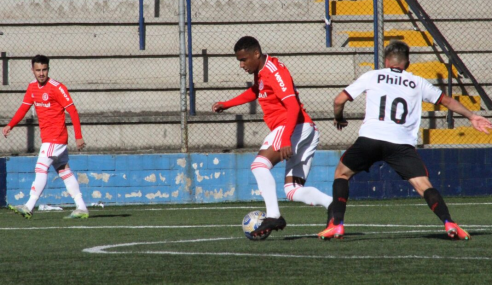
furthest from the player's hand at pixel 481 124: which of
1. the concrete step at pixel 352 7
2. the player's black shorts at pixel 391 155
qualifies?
the concrete step at pixel 352 7

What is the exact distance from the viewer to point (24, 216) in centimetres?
1198

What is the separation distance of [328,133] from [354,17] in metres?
3.22

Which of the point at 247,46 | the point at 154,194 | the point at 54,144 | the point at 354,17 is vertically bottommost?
the point at 154,194

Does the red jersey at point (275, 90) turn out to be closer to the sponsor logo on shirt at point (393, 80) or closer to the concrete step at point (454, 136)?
the sponsor logo on shirt at point (393, 80)

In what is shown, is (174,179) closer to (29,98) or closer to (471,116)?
(29,98)

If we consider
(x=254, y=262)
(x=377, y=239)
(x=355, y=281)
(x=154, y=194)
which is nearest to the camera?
(x=355, y=281)

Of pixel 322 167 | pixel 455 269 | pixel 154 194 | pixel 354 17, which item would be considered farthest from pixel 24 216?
pixel 354 17

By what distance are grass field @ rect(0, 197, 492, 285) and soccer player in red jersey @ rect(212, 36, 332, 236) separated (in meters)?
0.38

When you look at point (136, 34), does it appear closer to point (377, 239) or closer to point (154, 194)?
point (154, 194)

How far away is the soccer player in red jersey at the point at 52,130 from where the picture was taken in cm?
1197

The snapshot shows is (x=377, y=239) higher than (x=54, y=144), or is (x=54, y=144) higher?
(x=54, y=144)

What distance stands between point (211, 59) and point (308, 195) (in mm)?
9659

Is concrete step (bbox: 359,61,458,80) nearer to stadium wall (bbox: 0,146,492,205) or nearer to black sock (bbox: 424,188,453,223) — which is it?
stadium wall (bbox: 0,146,492,205)

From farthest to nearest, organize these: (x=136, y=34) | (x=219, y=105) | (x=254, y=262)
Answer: (x=136, y=34), (x=219, y=105), (x=254, y=262)
